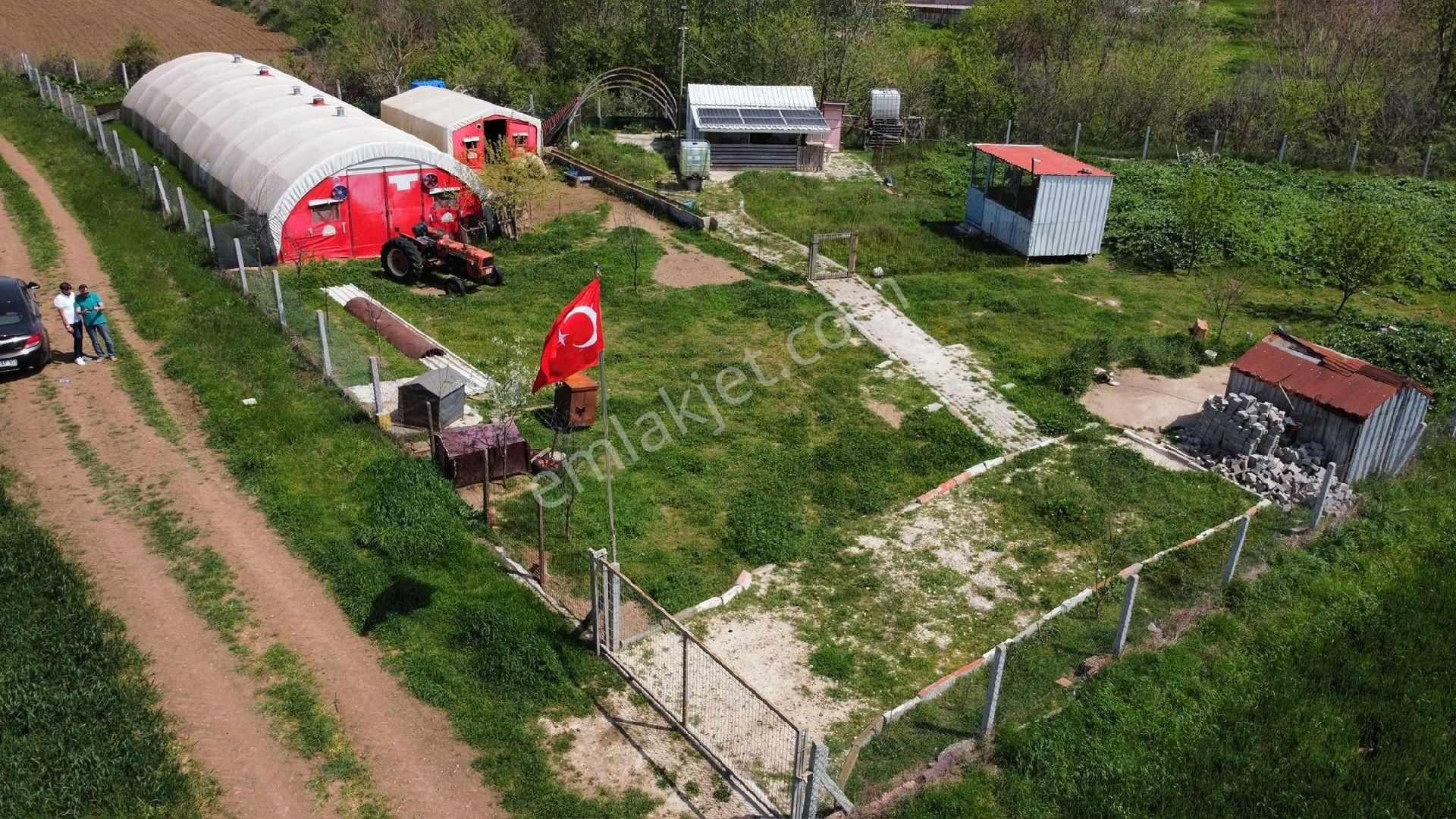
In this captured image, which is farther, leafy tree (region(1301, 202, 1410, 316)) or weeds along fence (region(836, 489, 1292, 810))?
leafy tree (region(1301, 202, 1410, 316))

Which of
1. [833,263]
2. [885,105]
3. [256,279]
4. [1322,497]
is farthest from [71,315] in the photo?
[885,105]

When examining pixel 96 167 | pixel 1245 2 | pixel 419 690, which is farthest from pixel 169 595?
pixel 1245 2

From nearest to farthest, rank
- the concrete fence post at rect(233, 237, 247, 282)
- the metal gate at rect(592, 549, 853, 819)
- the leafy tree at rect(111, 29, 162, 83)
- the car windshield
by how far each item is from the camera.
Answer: the metal gate at rect(592, 549, 853, 819) → the car windshield → the concrete fence post at rect(233, 237, 247, 282) → the leafy tree at rect(111, 29, 162, 83)

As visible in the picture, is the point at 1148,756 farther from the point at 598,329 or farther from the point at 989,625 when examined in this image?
the point at 598,329

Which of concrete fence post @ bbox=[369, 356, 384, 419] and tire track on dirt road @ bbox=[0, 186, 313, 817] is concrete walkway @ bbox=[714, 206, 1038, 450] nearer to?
concrete fence post @ bbox=[369, 356, 384, 419]

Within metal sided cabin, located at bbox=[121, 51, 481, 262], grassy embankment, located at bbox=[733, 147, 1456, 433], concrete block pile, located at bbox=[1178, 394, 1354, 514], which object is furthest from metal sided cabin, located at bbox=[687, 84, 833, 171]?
concrete block pile, located at bbox=[1178, 394, 1354, 514]

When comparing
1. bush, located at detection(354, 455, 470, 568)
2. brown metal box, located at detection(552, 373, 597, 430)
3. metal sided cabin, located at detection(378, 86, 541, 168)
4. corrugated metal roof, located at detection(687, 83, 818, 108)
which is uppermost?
corrugated metal roof, located at detection(687, 83, 818, 108)

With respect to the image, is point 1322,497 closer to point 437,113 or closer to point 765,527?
point 765,527
